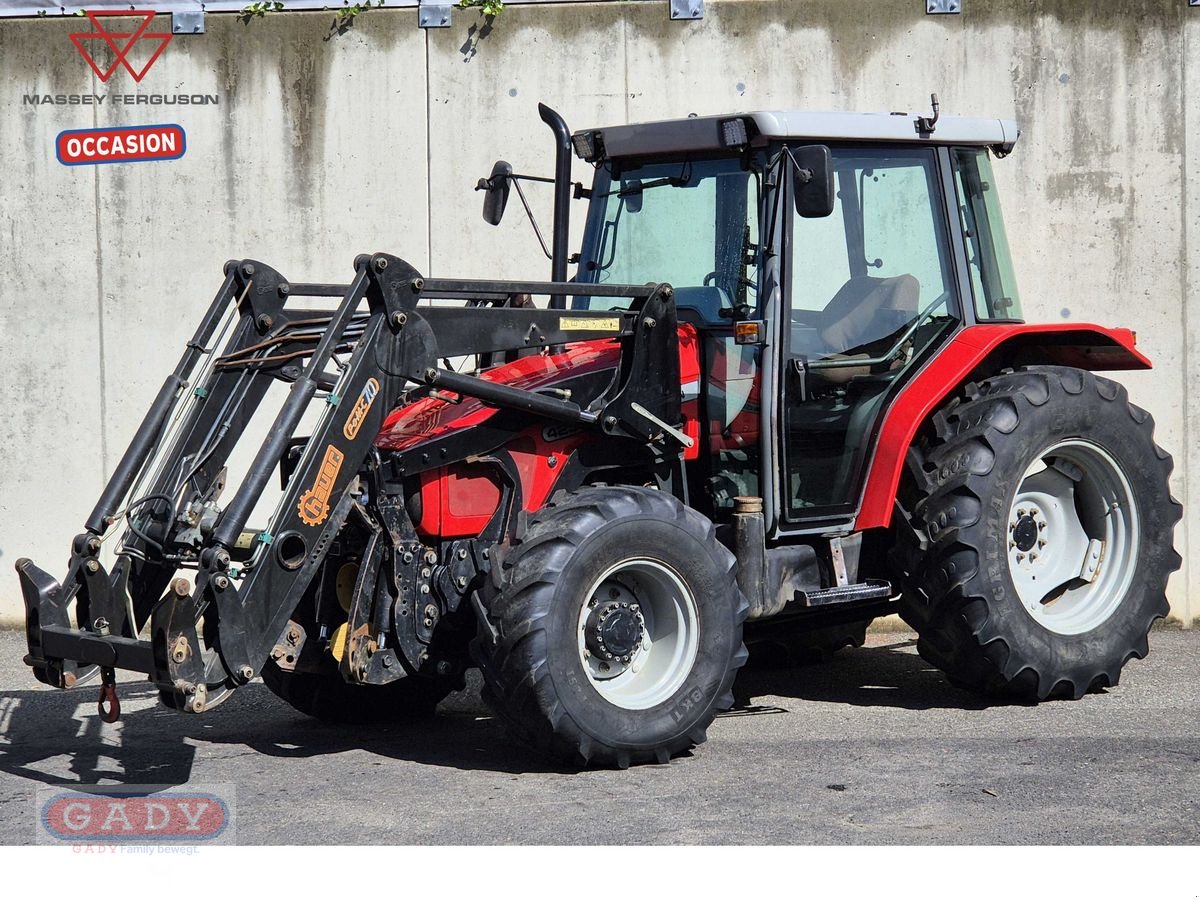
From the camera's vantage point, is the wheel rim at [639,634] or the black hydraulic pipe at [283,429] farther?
→ the wheel rim at [639,634]

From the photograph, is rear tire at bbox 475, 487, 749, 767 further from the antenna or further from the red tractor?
the antenna

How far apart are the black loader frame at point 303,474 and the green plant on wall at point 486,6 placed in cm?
306

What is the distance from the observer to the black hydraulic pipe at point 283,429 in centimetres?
521

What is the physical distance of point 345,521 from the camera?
584 centimetres

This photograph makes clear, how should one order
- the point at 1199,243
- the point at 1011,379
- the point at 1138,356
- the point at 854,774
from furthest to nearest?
the point at 1199,243 < the point at 1138,356 < the point at 1011,379 < the point at 854,774

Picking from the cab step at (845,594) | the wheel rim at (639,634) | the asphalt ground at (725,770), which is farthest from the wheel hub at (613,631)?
the cab step at (845,594)

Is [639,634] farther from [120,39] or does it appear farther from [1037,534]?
[120,39]

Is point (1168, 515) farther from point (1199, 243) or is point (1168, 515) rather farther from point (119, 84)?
point (119, 84)

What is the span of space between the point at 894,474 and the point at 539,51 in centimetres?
364

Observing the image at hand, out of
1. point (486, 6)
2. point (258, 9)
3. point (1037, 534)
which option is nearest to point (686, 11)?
point (486, 6)

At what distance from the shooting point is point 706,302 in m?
6.57

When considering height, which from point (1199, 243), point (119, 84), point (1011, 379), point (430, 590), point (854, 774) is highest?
point (119, 84)

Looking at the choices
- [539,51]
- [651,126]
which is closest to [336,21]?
[539,51]

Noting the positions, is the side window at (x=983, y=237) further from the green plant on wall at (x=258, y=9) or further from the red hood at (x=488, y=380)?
the green plant on wall at (x=258, y=9)
